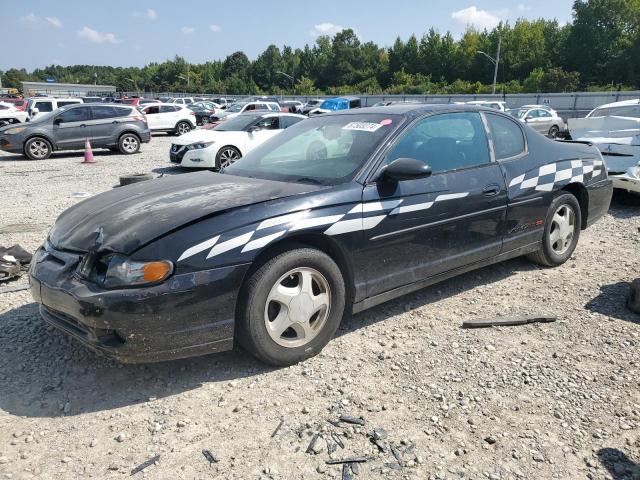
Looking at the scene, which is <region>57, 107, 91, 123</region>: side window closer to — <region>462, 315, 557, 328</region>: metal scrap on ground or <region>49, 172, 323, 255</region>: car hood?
<region>49, 172, 323, 255</region>: car hood

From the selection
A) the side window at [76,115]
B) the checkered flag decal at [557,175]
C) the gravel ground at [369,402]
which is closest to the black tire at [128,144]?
the side window at [76,115]

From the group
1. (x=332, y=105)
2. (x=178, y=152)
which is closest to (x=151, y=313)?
(x=178, y=152)

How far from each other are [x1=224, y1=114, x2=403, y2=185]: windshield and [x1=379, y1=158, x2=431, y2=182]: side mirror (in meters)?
0.22

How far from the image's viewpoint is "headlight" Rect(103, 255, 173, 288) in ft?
9.04

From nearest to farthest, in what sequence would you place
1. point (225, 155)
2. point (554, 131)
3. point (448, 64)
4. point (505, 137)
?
point (505, 137) < point (225, 155) < point (554, 131) < point (448, 64)

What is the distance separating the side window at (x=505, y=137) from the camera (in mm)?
4402

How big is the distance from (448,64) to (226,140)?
279ft

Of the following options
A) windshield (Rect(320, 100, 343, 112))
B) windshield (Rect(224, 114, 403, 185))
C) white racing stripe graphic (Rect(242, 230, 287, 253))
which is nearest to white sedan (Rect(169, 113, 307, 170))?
windshield (Rect(224, 114, 403, 185))

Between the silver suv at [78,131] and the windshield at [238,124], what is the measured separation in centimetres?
477

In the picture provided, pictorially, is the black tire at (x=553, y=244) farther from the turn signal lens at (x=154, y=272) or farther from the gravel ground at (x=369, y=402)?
the turn signal lens at (x=154, y=272)

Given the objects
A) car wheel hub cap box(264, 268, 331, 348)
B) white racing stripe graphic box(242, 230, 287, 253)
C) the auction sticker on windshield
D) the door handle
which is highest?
the auction sticker on windshield

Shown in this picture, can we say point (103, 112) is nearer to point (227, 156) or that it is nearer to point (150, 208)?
point (227, 156)

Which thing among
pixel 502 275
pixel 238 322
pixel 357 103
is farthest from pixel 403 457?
pixel 357 103

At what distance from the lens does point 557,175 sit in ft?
15.7
